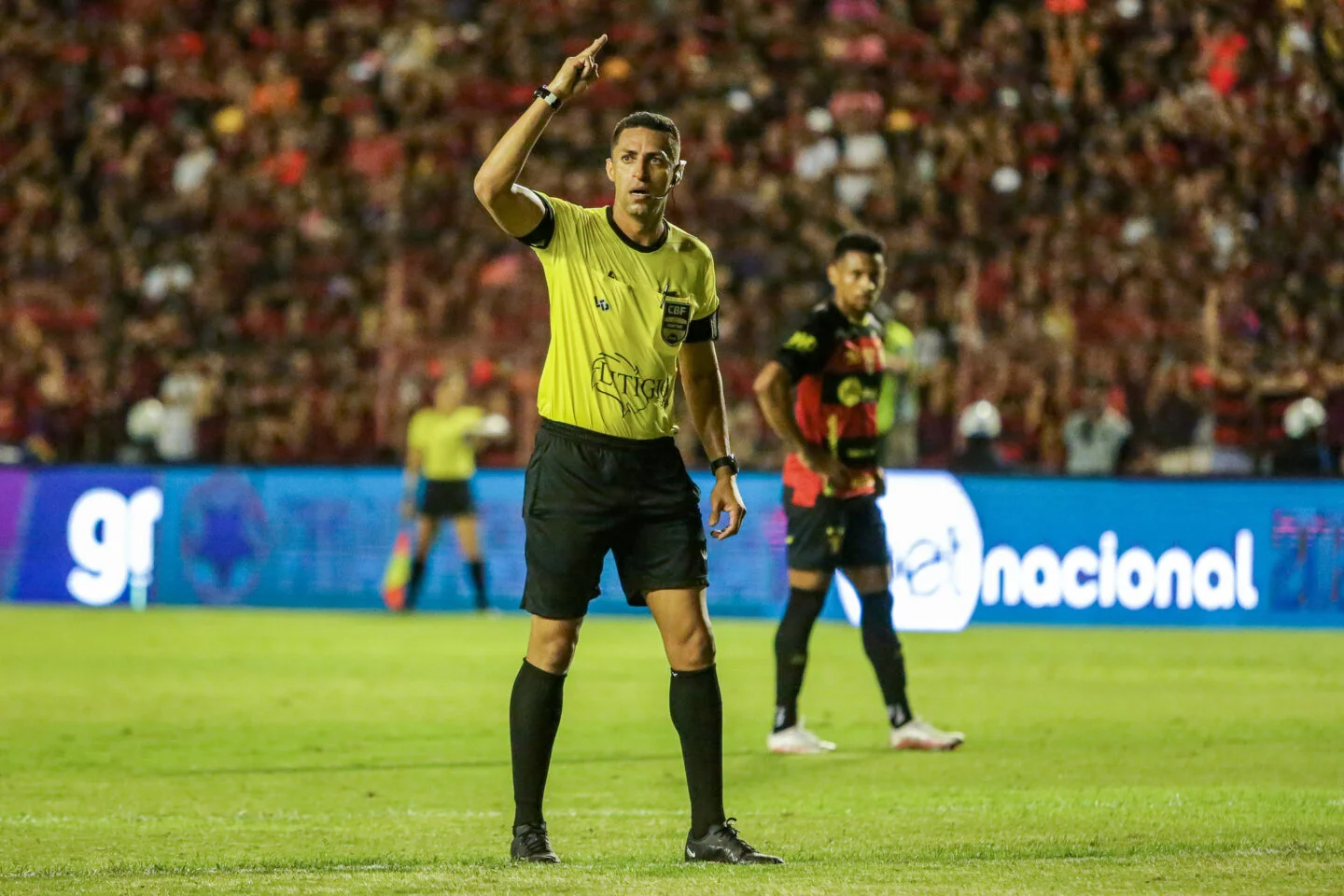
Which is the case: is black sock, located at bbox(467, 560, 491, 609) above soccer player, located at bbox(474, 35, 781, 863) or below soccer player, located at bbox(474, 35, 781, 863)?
below

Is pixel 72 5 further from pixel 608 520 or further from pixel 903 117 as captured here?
pixel 608 520

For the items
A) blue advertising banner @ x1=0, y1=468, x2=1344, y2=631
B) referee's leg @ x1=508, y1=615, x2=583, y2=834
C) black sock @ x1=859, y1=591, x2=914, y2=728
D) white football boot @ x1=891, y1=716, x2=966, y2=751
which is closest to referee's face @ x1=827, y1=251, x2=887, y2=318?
black sock @ x1=859, y1=591, x2=914, y2=728

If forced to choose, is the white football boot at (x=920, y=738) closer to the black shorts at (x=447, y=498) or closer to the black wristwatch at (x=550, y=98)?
the black wristwatch at (x=550, y=98)

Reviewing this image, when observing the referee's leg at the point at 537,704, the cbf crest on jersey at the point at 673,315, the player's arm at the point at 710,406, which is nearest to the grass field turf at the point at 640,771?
the referee's leg at the point at 537,704

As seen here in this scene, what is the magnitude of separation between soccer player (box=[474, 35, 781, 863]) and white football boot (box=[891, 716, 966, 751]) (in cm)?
367

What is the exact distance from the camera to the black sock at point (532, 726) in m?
6.16

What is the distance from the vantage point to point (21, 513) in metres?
19.3

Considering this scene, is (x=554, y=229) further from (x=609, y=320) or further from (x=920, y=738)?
(x=920, y=738)

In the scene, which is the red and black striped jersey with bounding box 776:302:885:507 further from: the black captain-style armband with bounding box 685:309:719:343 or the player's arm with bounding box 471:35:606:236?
the player's arm with bounding box 471:35:606:236

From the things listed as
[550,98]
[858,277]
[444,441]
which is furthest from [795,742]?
[444,441]

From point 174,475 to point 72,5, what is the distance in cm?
1100

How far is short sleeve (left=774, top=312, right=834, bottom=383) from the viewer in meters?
9.49

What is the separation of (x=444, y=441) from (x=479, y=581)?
1.31 m

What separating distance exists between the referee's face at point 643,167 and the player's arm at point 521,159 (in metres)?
0.27
